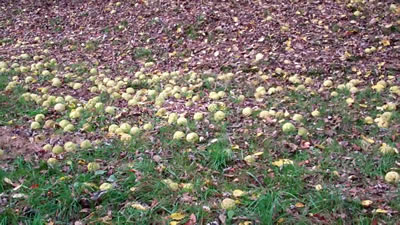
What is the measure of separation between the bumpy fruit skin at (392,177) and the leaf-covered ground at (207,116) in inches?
0.4

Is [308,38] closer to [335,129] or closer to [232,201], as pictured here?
[335,129]

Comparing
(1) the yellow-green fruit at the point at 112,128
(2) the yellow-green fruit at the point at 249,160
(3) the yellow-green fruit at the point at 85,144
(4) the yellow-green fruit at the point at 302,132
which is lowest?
(4) the yellow-green fruit at the point at 302,132

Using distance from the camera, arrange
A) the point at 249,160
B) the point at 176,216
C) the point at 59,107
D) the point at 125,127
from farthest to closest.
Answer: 1. the point at 59,107
2. the point at 125,127
3. the point at 249,160
4. the point at 176,216

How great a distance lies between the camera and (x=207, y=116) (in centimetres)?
461

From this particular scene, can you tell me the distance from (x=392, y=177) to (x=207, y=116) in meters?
1.99

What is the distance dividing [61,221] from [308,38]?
15.9ft

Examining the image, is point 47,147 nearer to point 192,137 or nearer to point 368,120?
point 192,137

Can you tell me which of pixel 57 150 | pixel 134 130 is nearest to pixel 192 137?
pixel 134 130

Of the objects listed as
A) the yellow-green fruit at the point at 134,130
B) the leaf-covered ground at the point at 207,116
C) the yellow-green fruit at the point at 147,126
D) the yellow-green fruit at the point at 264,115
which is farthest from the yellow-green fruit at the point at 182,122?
the yellow-green fruit at the point at 264,115

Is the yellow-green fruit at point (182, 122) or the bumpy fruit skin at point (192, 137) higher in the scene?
the bumpy fruit skin at point (192, 137)

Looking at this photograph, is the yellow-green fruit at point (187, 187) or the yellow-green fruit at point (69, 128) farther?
the yellow-green fruit at point (69, 128)

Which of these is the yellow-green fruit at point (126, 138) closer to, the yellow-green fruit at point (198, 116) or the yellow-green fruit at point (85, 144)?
the yellow-green fruit at point (85, 144)

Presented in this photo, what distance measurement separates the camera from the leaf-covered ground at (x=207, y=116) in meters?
3.12

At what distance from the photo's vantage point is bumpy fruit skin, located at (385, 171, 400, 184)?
3311 mm
